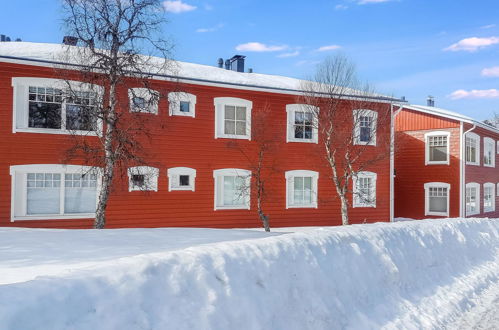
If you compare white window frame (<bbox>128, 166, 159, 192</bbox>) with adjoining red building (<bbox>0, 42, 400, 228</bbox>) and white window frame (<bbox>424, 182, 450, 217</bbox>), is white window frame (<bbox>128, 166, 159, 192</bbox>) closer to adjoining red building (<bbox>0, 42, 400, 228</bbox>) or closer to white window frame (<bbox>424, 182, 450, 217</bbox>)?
adjoining red building (<bbox>0, 42, 400, 228</bbox>)

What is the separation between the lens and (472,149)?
880 inches

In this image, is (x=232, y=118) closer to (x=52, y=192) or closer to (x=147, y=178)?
(x=147, y=178)

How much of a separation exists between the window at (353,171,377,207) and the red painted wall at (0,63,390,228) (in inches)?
15.3

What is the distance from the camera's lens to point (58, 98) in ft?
42.8

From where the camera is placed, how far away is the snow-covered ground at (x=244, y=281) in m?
3.85

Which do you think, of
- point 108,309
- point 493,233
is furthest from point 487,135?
point 108,309

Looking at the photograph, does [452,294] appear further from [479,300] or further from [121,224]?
[121,224]

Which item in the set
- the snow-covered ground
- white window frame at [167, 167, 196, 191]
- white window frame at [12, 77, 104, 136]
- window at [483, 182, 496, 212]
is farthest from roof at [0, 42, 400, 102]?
window at [483, 182, 496, 212]

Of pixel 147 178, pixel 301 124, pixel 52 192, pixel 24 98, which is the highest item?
pixel 24 98

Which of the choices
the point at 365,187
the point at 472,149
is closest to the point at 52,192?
the point at 365,187

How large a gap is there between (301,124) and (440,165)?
9.91 metres

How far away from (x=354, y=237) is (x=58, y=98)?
11052 mm

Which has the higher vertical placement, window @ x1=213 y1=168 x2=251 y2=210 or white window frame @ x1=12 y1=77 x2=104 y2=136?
white window frame @ x1=12 y1=77 x2=104 y2=136

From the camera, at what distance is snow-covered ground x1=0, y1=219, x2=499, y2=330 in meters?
3.85
